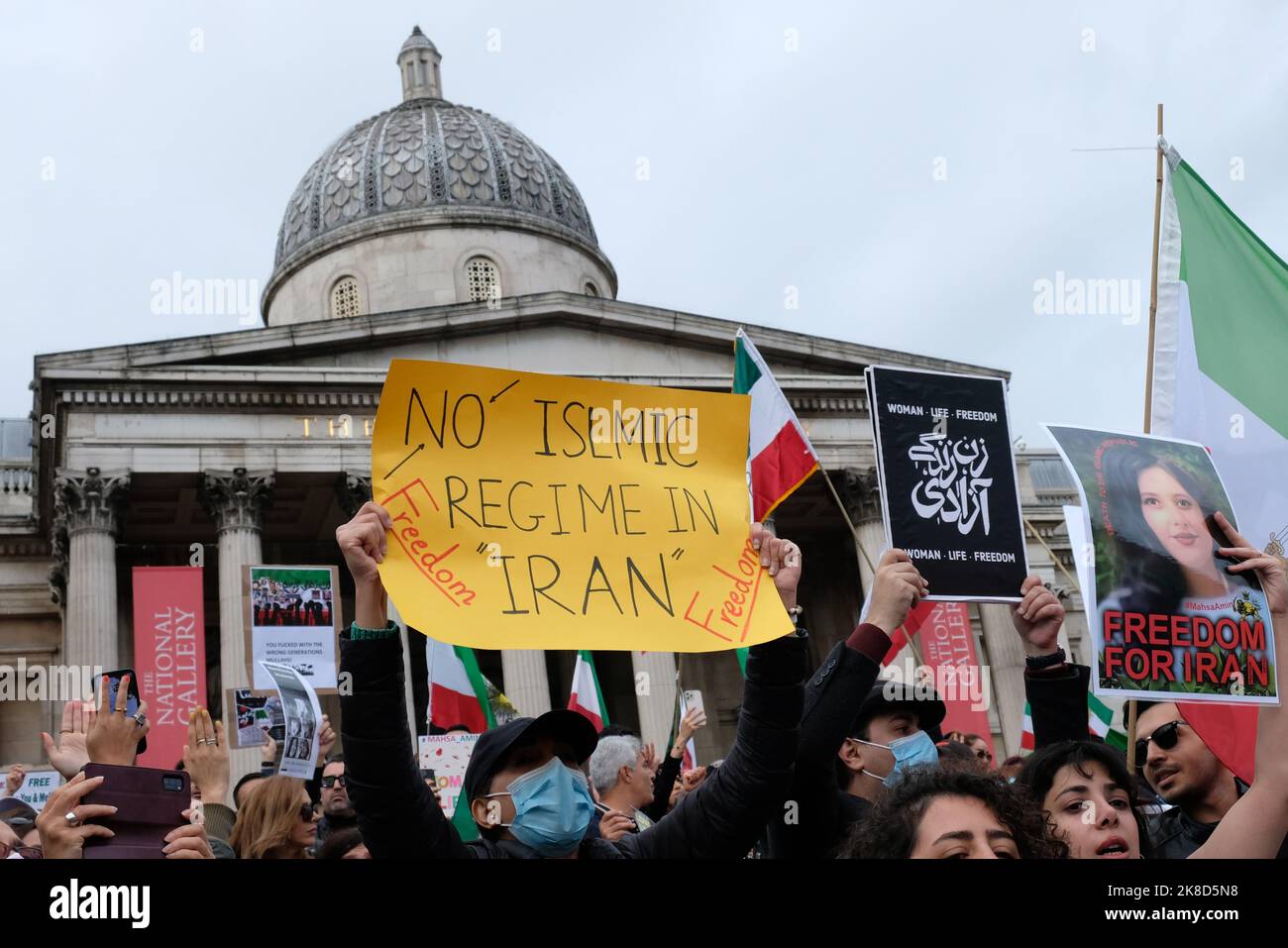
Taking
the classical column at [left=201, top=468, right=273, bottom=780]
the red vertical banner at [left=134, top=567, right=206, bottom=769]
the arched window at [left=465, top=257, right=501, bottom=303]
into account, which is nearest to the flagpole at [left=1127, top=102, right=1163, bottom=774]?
the red vertical banner at [left=134, top=567, right=206, bottom=769]

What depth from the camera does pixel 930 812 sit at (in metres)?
3.88

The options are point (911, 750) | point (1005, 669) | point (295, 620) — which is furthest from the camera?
point (1005, 669)

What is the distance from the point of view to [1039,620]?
6141mm

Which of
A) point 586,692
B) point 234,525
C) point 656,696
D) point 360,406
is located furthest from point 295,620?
point 656,696

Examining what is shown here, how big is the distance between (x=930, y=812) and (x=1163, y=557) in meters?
2.59

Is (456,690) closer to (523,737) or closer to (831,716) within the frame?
(831,716)

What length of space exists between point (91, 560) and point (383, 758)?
2686 cm

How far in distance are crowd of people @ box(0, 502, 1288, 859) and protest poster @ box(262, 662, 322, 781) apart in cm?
159

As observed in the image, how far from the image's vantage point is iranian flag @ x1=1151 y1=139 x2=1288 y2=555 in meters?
7.53

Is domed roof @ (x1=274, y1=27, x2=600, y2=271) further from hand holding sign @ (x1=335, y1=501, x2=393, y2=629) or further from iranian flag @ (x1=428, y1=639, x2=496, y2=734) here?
hand holding sign @ (x1=335, y1=501, x2=393, y2=629)

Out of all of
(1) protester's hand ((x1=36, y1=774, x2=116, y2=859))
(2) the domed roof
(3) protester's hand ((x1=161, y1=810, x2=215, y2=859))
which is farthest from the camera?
(2) the domed roof

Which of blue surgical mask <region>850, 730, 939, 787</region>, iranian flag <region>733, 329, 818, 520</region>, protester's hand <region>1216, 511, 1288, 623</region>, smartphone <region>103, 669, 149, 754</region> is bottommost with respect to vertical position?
blue surgical mask <region>850, 730, 939, 787</region>

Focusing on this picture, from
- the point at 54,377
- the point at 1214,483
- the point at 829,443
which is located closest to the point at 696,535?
the point at 1214,483
